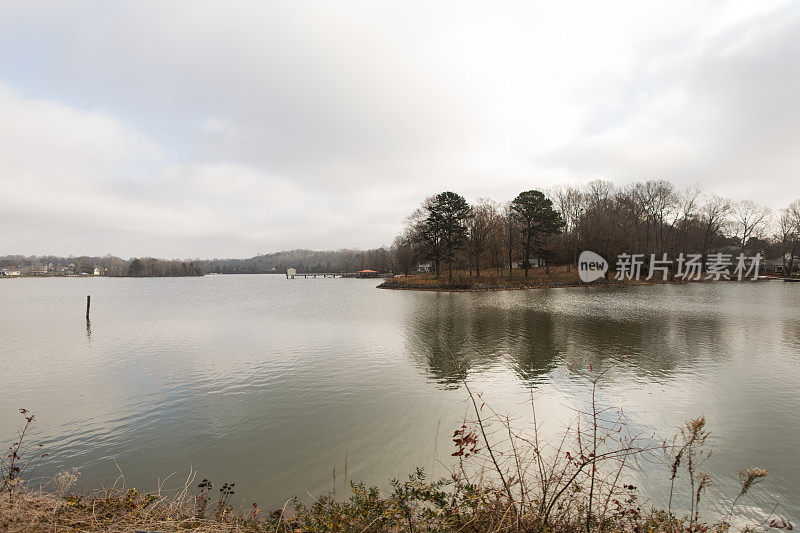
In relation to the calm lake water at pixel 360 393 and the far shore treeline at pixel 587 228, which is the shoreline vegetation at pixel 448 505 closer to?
the calm lake water at pixel 360 393

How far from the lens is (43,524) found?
11.1ft

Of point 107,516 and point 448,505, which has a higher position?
point 107,516

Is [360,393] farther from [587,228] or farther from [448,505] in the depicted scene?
[587,228]

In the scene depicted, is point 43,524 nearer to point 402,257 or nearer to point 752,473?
point 752,473

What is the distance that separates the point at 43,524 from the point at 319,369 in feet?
26.7

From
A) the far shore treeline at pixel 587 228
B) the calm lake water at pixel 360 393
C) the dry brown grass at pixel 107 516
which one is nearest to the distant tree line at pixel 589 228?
the far shore treeline at pixel 587 228
